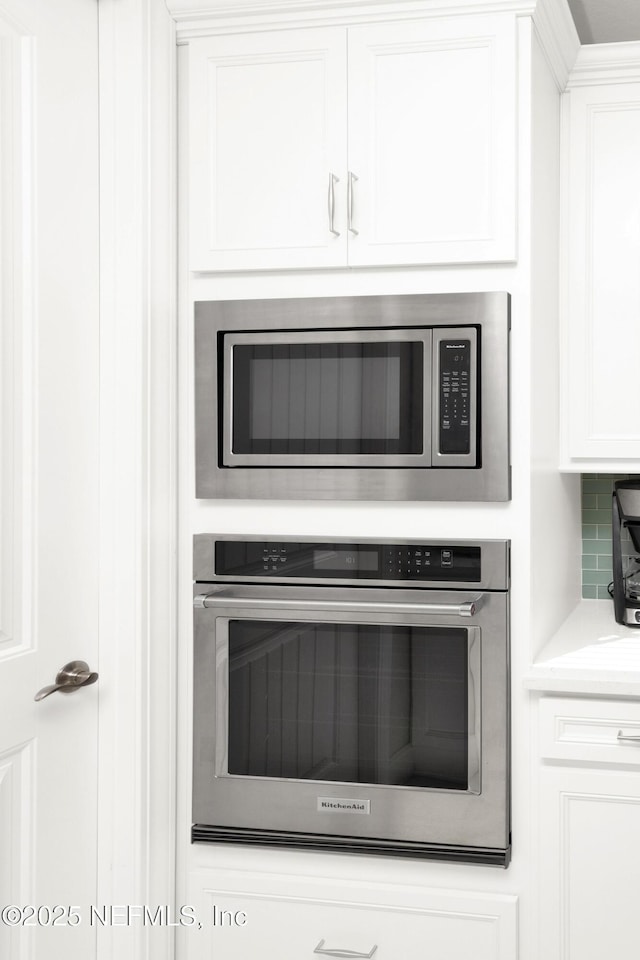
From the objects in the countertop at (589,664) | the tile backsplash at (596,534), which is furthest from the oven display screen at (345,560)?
the tile backsplash at (596,534)

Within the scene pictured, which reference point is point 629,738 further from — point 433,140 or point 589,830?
point 433,140

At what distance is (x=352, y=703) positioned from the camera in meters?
2.00

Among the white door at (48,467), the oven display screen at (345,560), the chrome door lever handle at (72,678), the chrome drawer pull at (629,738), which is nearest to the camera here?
the white door at (48,467)

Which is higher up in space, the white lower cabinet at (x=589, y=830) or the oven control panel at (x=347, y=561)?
the oven control panel at (x=347, y=561)

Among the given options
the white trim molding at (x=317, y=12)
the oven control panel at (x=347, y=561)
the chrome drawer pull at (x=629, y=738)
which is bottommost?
the chrome drawer pull at (x=629, y=738)

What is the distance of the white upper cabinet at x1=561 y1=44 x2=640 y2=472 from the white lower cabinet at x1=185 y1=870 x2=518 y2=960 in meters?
1.09

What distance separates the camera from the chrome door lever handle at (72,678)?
1.75 m

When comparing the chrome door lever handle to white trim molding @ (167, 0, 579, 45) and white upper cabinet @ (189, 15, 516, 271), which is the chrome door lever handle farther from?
white trim molding @ (167, 0, 579, 45)

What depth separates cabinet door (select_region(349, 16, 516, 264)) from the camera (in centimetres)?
193

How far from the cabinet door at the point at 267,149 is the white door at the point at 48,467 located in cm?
25

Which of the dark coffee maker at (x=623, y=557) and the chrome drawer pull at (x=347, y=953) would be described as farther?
the dark coffee maker at (x=623, y=557)

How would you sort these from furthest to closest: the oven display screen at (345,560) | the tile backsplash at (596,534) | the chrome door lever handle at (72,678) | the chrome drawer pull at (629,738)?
the tile backsplash at (596,534) → the oven display screen at (345,560) → the chrome drawer pull at (629,738) → the chrome door lever handle at (72,678)

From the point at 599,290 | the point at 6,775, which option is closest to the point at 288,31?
the point at 599,290

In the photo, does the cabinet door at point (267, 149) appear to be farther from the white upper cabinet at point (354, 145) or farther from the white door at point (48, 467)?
the white door at point (48, 467)
